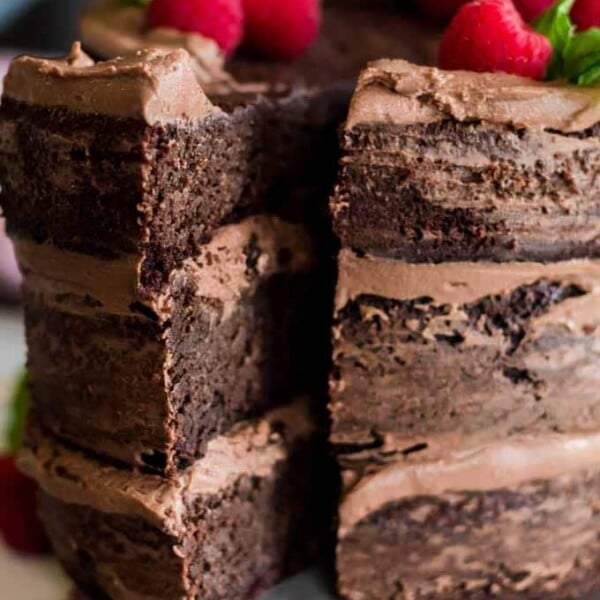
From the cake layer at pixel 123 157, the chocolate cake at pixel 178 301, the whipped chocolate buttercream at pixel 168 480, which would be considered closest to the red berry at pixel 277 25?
the chocolate cake at pixel 178 301

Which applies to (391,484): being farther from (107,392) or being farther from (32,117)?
(32,117)

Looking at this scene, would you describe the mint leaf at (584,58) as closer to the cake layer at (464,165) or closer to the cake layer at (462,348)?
the cake layer at (464,165)

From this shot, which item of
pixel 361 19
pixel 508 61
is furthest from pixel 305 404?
pixel 361 19

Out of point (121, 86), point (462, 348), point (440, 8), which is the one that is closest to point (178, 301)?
point (121, 86)

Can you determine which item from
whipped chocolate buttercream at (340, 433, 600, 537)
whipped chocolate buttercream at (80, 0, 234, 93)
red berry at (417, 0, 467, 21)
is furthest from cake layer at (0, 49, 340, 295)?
red berry at (417, 0, 467, 21)

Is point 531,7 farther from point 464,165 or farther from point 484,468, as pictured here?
point 484,468

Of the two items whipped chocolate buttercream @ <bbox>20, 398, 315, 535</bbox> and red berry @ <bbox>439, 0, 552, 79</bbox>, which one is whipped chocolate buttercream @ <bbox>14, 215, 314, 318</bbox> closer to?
whipped chocolate buttercream @ <bbox>20, 398, 315, 535</bbox>
